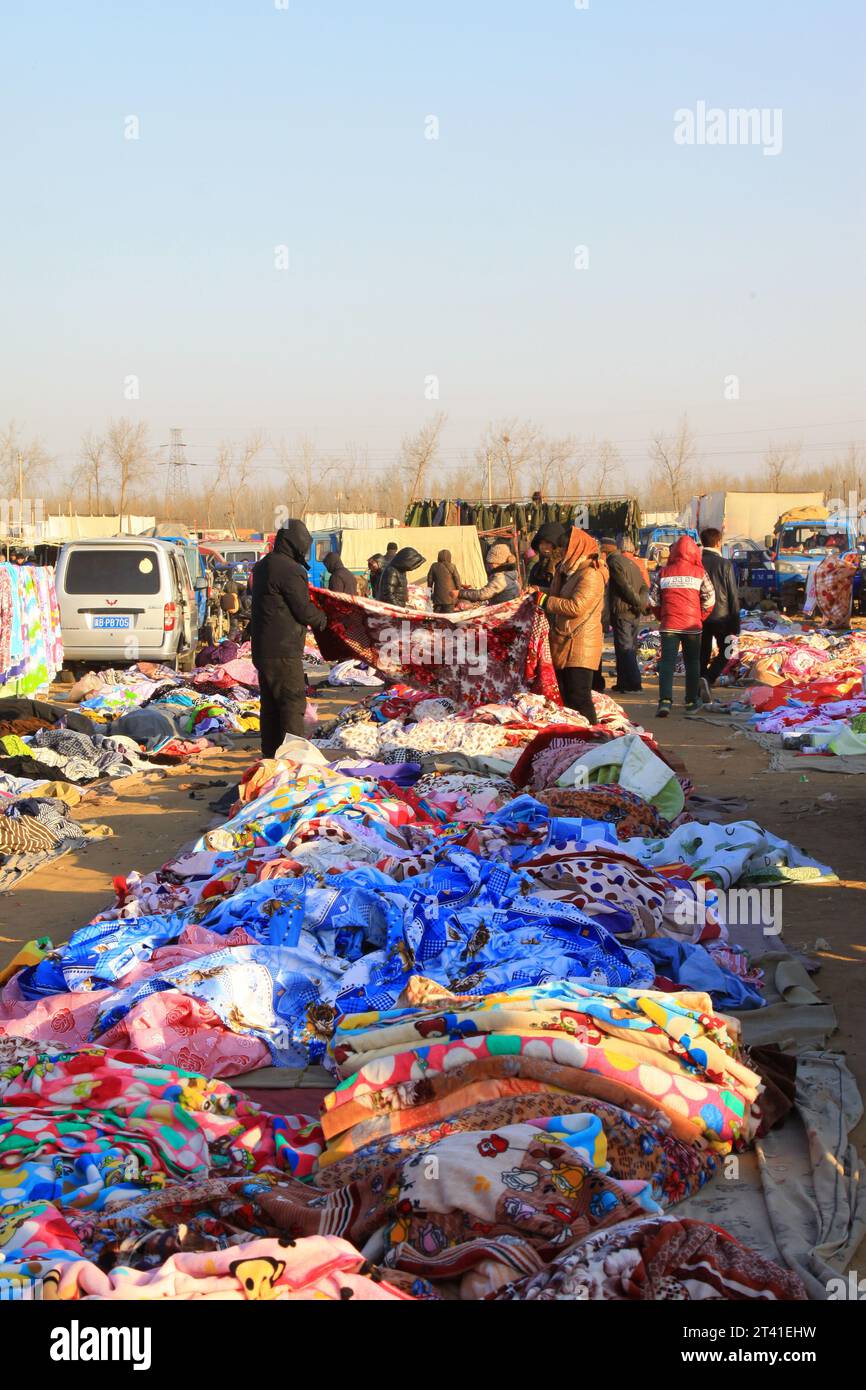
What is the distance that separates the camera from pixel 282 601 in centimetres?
1031

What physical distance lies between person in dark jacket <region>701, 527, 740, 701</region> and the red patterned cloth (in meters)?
3.81

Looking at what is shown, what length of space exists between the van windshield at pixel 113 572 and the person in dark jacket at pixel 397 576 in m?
3.30

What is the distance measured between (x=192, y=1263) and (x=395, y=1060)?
1275mm

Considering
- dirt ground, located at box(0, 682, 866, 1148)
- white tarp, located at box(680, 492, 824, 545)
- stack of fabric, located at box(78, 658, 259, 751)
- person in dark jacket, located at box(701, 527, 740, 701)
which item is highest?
white tarp, located at box(680, 492, 824, 545)

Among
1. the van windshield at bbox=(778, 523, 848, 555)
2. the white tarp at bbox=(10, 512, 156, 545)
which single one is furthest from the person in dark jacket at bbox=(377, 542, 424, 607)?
the white tarp at bbox=(10, 512, 156, 545)

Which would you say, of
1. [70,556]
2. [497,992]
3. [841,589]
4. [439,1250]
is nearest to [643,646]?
[841,589]

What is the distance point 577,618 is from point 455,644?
1.44m

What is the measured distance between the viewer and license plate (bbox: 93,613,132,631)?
57.3 ft

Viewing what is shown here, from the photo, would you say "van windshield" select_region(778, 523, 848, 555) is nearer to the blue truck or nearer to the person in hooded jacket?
the blue truck

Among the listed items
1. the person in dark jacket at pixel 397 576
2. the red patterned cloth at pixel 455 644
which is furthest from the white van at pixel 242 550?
the red patterned cloth at pixel 455 644

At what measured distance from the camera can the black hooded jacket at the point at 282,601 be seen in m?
10.2

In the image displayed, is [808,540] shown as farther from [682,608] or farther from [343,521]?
[343,521]
